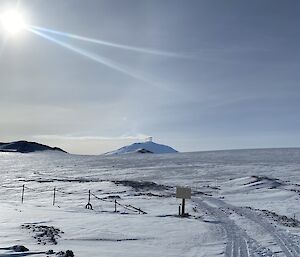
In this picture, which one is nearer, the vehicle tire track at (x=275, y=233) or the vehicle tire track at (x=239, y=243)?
the vehicle tire track at (x=239, y=243)

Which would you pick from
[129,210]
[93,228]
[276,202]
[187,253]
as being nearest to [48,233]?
[93,228]

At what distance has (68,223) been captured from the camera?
19281 mm

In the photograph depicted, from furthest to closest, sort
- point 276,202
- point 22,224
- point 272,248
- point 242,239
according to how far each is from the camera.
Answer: point 276,202
point 22,224
point 242,239
point 272,248

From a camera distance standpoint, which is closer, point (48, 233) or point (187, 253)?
point (187, 253)

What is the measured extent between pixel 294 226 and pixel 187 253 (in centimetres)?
990

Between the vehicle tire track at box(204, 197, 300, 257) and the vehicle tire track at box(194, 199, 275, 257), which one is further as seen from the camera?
the vehicle tire track at box(204, 197, 300, 257)

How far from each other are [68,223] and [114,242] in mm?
4689

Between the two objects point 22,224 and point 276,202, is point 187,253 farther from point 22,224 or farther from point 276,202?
point 276,202

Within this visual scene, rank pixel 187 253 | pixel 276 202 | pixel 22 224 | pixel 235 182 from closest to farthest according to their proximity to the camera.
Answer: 1. pixel 187 253
2. pixel 22 224
3. pixel 276 202
4. pixel 235 182

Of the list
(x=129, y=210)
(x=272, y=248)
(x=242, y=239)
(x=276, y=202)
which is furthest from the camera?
(x=276, y=202)

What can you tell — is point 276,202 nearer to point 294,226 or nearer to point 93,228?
point 294,226

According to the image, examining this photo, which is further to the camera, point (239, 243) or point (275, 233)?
point (275, 233)

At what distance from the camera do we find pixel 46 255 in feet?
39.4

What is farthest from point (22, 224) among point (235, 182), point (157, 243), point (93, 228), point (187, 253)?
point (235, 182)
